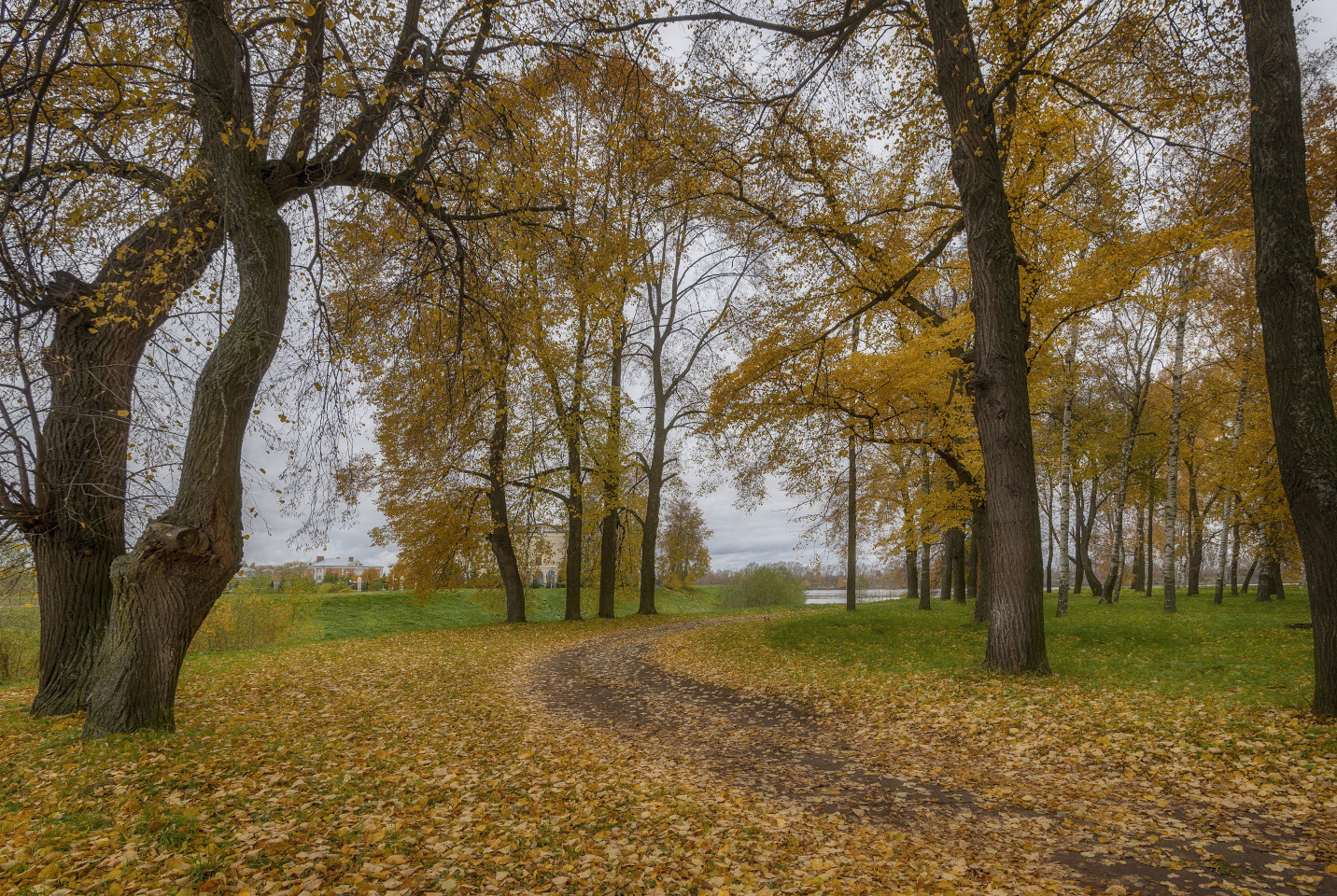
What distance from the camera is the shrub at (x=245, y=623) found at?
1349cm

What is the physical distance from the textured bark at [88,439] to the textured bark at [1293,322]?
367 inches

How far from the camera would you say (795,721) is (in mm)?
6309

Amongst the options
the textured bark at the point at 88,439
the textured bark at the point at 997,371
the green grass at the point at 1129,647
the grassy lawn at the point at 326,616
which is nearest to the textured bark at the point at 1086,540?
the green grass at the point at 1129,647

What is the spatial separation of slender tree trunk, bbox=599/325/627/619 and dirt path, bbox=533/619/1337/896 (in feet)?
27.9

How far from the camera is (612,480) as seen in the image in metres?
16.1

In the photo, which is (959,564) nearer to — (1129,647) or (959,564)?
(959,564)

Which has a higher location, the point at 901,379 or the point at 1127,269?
the point at 1127,269

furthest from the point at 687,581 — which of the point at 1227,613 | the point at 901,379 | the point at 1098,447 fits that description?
the point at 901,379

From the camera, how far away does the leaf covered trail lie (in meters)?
3.00

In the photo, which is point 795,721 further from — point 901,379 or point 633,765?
point 901,379

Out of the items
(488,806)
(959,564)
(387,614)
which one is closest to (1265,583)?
(959,564)

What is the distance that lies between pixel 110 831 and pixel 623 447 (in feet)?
46.8

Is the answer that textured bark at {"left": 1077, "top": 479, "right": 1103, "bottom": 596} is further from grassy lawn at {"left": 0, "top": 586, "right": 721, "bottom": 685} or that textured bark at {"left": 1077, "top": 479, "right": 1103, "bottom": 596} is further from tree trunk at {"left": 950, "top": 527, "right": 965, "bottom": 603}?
grassy lawn at {"left": 0, "top": 586, "right": 721, "bottom": 685}

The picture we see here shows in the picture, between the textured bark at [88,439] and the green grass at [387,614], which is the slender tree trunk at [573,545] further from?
the textured bark at [88,439]
